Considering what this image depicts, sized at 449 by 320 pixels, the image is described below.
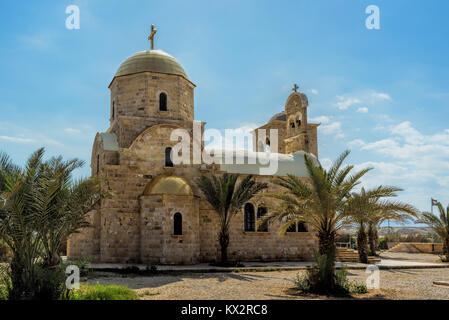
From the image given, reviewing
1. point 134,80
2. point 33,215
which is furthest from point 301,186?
point 134,80

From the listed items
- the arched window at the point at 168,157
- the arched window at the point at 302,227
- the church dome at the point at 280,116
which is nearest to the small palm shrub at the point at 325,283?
the arched window at the point at 168,157

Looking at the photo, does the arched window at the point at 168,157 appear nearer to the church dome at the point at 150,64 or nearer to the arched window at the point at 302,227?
the church dome at the point at 150,64

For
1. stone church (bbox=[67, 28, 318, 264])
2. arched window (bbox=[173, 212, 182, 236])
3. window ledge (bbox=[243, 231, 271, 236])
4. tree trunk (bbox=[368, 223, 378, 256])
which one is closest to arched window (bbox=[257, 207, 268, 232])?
stone church (bbox=[67, 28, 318, 264])

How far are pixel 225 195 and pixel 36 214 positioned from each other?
Answer: 9683mm

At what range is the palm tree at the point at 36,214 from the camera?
8172mm

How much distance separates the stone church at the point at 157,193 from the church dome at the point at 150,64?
48 millimetres

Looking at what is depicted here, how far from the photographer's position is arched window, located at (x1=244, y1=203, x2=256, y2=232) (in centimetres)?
2041

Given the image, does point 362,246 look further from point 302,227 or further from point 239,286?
point 239,286

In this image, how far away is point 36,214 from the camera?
8.51 meters

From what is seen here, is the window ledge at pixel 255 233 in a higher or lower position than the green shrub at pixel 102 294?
higher

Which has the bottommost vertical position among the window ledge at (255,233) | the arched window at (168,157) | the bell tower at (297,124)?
the window ledge at (255,233)

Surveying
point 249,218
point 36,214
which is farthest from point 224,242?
point 36,214

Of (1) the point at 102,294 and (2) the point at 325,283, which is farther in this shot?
(2) the point at 325,283
